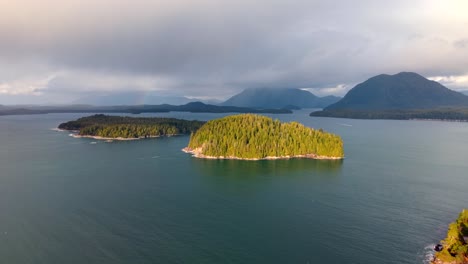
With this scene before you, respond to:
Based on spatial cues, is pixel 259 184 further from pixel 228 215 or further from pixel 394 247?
pixel 394 247

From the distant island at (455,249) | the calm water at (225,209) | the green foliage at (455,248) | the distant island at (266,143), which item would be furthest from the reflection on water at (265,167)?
the green foliage at (455,248)

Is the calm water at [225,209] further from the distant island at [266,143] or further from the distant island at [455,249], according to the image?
the distant island at [266,143]

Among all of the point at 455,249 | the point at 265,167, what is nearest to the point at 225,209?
the point at 455,249

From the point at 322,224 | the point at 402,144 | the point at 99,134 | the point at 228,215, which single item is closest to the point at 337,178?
the point at 322,224

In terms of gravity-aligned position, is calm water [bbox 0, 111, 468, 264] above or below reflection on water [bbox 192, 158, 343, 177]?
below

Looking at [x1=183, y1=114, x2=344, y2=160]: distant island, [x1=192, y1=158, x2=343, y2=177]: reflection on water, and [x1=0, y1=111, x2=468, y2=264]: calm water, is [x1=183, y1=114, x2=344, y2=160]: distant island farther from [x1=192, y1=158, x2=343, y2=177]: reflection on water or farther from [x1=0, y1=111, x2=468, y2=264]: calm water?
[x1=0, y1=111, x2=468, y2=264]: calm water

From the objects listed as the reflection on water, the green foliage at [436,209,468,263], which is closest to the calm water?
the reflection on water
